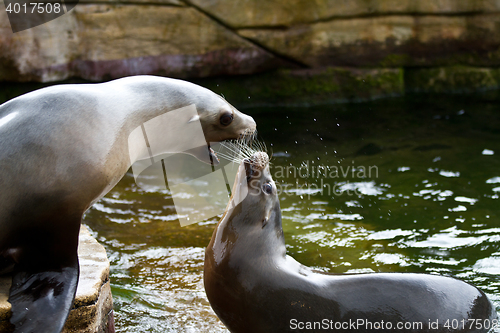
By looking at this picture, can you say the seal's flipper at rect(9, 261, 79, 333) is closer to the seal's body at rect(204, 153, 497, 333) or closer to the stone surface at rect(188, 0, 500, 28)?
the seal's body at rect(204, 153, 497, 333)

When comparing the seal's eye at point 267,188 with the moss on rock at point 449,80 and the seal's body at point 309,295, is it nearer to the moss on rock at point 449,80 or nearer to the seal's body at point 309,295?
the seal's body at point 309,295

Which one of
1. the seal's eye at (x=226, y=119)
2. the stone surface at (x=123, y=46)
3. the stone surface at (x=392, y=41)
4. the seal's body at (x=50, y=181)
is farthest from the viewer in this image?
the stone surface at (x=392, y=41)

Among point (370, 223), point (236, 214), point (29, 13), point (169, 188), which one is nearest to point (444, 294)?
point (236, 214)

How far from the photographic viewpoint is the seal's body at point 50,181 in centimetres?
219

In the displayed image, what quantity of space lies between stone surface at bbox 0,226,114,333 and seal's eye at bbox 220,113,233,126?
979 mm

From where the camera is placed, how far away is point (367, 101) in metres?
8.12

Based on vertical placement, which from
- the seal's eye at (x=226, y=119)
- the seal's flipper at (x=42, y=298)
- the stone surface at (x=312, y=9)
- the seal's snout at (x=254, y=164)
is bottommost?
the seal's flipper at (x=42, y=298)

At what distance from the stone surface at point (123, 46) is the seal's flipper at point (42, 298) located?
5673 millimetres

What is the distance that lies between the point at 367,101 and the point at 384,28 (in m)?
1.21

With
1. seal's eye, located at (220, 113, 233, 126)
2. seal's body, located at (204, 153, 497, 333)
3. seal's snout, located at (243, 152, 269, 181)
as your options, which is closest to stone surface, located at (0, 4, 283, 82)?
seal's eye, located at (220, 113, 233, 126)

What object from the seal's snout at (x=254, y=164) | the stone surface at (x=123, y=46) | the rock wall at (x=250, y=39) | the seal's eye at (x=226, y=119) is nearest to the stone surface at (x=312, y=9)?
the rock wall at (x=250, y=39)

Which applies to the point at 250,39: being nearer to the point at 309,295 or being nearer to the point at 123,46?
the point at 123,46

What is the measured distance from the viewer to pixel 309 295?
234 centimetres

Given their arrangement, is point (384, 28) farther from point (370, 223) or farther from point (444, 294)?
point (444, 294)
